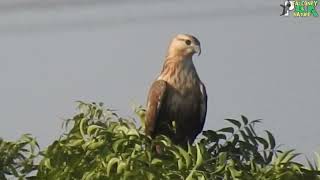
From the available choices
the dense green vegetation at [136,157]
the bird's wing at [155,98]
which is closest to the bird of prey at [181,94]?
the bird's wing at [155,98]

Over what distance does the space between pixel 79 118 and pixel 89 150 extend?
31 centimetres

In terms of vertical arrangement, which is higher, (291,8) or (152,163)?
(291,8)

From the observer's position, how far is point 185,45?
166 inches

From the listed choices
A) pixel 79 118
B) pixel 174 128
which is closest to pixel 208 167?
pixel 79 118

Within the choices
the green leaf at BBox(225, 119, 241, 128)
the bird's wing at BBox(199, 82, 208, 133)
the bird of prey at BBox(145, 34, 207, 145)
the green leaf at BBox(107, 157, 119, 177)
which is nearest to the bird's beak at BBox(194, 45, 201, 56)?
the bird of prey at BBox(145, 34, 207, 145)

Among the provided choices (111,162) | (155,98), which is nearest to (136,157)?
(111,162)

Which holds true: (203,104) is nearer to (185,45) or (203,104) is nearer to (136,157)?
(185,45)

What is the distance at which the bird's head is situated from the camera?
4195mm

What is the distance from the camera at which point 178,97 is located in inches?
168

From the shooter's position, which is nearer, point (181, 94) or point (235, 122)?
point (235, 122)

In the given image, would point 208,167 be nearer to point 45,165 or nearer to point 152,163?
point 152,163

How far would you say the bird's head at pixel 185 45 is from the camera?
13.8ft

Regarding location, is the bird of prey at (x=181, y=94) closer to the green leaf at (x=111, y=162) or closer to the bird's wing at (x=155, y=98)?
the bird's wing at (x=155, y=98)

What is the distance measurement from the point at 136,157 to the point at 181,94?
1.50 metres
